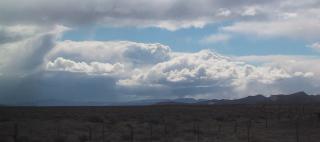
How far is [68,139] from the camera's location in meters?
34.9

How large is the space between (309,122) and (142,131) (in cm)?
1966

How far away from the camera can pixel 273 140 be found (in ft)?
120

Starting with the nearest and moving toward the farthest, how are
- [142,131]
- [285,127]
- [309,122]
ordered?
[142,131], [285,127], [309,122]

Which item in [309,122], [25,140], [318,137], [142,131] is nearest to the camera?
[25,140]

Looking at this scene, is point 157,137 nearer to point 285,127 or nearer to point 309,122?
point 285,127

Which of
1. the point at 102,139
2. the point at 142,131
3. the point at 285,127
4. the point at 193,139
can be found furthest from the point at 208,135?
the point at 285,127

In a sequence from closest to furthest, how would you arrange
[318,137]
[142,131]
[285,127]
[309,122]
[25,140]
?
[25,140], [318,137], [142,131], [285,127], [309,122]

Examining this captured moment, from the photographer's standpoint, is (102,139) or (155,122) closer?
(102,139)

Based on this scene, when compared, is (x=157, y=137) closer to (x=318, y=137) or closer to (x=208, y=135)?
(x=208, y=135)

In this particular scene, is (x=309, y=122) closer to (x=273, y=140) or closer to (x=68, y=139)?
(x=273, y=140)

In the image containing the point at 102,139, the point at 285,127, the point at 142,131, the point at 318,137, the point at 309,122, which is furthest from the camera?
the point at 309,122

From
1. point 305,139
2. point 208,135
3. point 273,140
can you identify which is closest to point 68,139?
point 208,135

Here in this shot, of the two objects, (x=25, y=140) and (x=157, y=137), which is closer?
(x=25, y=140)

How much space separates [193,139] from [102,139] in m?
6.74
